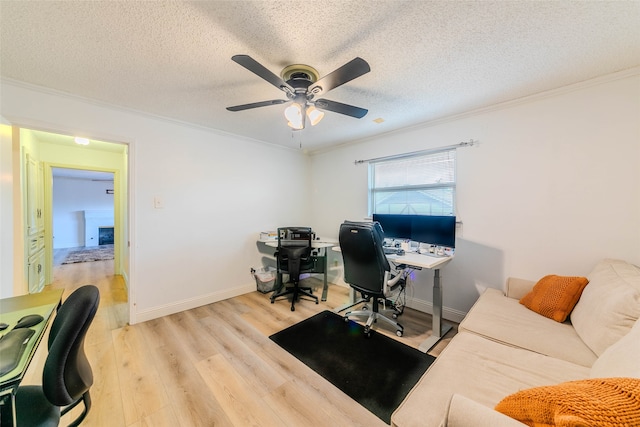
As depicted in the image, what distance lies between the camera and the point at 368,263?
7.51 feet

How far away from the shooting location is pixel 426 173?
117 inches

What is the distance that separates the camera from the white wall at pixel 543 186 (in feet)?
6.13

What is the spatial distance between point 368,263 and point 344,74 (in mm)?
1621

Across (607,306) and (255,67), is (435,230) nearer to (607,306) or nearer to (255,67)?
(607,306)

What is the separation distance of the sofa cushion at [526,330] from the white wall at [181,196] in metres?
2.92

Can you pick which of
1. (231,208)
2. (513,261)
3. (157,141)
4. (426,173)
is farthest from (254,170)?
(513,261)

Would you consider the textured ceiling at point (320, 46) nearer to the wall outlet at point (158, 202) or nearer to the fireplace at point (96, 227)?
the wall outlet at point (158, 202)

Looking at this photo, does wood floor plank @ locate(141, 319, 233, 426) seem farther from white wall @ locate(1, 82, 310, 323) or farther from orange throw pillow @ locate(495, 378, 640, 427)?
orange throw pillow @ locate(495, 378, 640, 427)

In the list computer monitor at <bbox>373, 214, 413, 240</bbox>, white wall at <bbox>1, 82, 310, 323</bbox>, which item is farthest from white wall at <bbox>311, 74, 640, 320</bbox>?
white wall at <bbox>1, 82, 310, 323</bbox>

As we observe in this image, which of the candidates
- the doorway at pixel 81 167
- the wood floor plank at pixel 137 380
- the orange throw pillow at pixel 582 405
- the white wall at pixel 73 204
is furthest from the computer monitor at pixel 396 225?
the white wall at pixel 73 204

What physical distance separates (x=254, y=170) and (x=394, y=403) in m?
3.23

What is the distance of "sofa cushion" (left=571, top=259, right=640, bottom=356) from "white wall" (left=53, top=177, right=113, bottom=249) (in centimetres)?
1131

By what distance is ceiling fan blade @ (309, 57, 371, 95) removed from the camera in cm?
127

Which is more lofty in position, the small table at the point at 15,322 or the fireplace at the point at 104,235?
the small table at the point at 15,322
